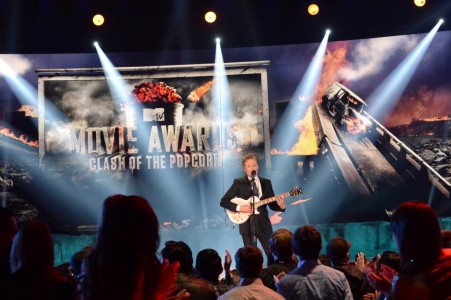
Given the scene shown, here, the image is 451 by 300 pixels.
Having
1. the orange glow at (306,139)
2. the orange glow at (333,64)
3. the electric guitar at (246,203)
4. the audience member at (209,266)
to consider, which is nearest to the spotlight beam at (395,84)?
the orange glow at (333,64)

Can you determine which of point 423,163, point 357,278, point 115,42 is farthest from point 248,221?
point 357,278

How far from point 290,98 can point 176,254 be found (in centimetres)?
658

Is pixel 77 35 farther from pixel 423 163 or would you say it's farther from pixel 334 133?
pixel 423 163

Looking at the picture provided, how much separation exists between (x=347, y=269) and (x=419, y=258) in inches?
→ 70.0

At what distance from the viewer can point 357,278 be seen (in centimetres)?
410

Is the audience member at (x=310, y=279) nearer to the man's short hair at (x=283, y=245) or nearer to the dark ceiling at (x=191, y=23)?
the man's short hair at (x=283, y=245)

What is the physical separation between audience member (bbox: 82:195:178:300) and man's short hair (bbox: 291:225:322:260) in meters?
1.64

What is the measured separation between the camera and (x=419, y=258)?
2402 mm

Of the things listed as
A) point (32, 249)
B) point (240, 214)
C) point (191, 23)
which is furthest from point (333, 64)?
point (32, 249)

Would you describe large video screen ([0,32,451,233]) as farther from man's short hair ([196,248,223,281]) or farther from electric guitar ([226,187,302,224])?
man's short hair ([196,248,223,281])

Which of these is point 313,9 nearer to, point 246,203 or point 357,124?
point 357,124

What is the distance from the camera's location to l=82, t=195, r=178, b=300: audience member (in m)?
2.06

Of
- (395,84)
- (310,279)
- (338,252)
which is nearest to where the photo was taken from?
(310,279)

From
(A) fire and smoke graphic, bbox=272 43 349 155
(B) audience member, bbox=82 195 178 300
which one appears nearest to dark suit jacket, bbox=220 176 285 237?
(A) fire and smoke graphic, bbox=272 43 349 155
